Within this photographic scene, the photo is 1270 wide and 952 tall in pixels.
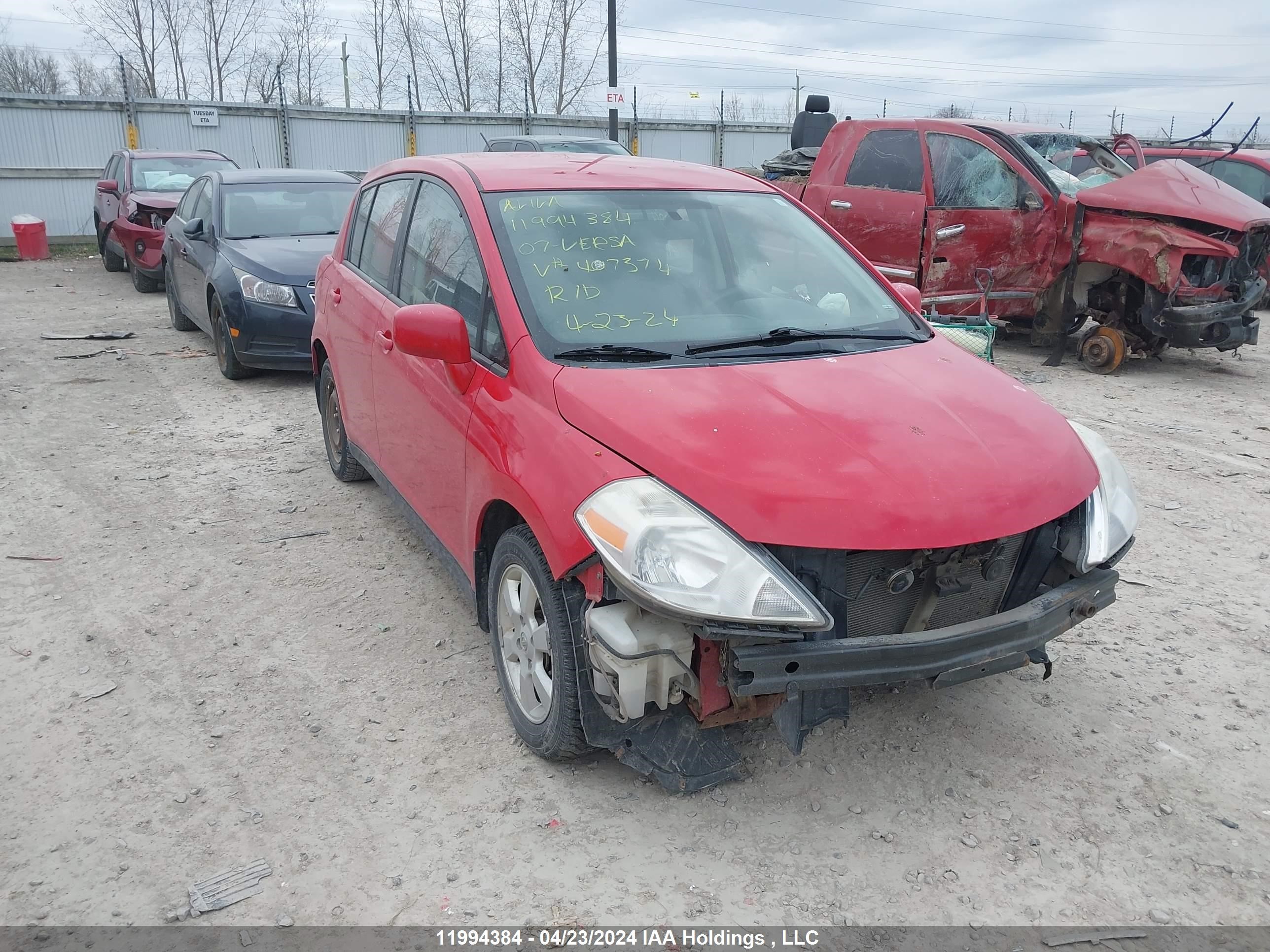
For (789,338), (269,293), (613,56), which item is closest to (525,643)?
(789,338)

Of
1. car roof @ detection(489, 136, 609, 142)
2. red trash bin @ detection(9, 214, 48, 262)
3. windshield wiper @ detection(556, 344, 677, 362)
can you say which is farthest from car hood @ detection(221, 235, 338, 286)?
red trash bin @ detection(9, 214, 48, 262)

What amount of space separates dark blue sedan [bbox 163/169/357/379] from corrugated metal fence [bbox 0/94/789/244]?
439 inches

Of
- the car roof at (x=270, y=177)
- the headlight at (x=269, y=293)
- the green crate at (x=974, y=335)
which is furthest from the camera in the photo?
the car roof at (x=270, y=177)

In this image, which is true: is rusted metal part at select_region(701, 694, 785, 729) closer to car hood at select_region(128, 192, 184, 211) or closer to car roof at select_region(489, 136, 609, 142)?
car roof at select_region(489, 136, 609, 142)

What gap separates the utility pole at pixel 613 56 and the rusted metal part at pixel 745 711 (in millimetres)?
19524

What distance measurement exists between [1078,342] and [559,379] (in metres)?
8.03

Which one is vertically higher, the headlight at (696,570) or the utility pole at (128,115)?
the utility pole at (128,115)

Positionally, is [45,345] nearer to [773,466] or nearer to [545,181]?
[545,181]

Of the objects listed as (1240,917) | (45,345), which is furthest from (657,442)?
(45,345)

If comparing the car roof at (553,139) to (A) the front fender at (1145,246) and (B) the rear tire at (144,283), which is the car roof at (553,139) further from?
(A) the front fender at (1145,246)

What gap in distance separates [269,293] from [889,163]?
5.71 m

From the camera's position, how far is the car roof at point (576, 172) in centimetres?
373

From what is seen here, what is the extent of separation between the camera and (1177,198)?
785 cm

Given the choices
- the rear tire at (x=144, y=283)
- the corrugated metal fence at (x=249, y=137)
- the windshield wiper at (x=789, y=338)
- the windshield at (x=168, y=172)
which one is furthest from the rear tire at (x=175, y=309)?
the corrugated metal fence at (x=249, y=137)
